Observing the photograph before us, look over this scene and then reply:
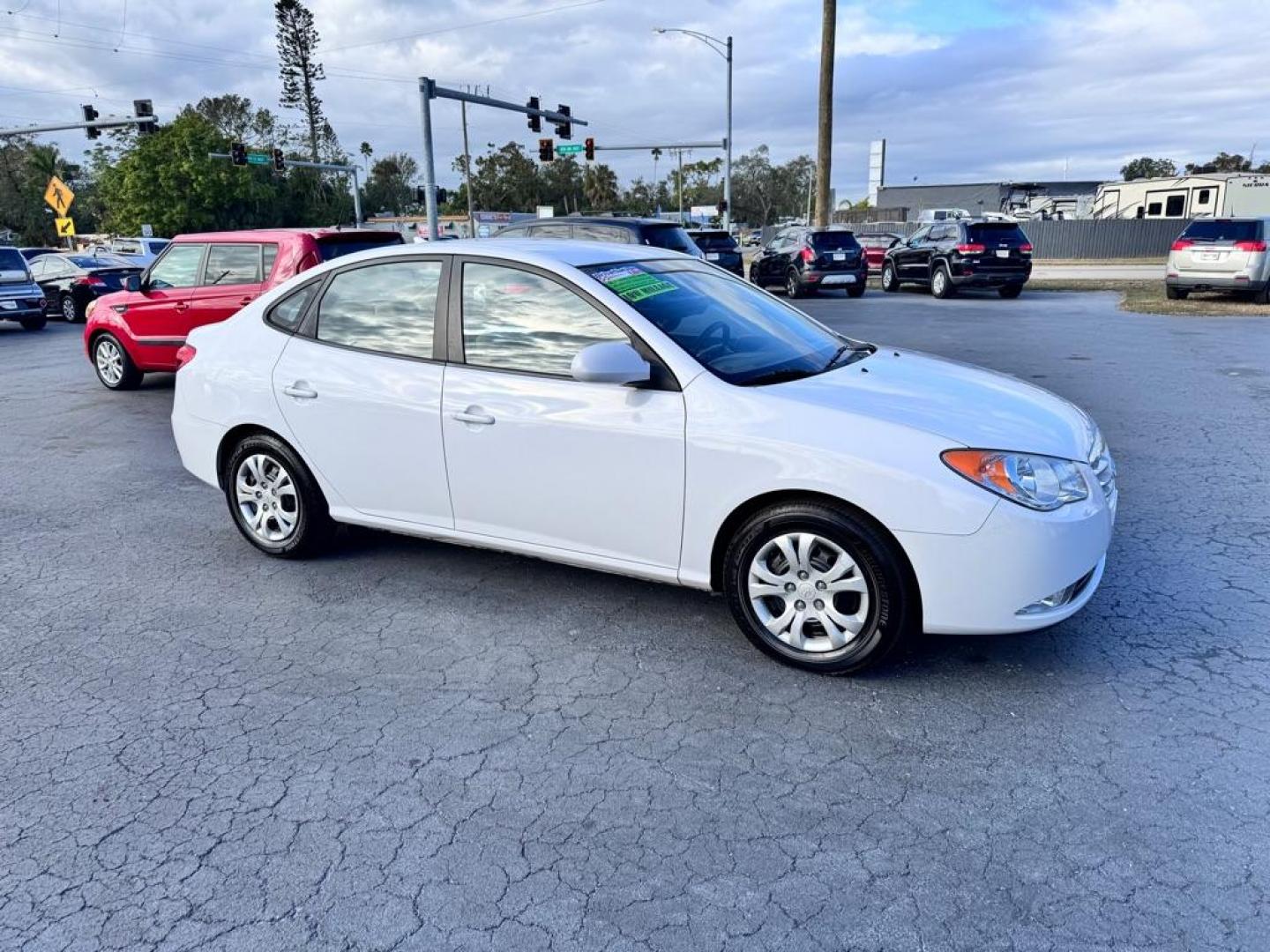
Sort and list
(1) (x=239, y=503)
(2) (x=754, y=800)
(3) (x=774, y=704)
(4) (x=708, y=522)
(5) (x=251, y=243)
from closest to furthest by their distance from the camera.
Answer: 1. (2) (x=754, y=800)
2. (3) (x=774, y=704)
3. (4) (x=708, y=522)
4. (1) (x=239, y=503)
5. (5) (x=251, y=243)

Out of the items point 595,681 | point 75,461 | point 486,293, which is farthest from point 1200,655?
point 75,461

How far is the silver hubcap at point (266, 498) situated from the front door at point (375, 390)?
33 cm

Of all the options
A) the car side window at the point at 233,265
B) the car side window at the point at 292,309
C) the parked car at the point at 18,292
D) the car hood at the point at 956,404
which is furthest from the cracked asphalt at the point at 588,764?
the parked car at the point at 18,292

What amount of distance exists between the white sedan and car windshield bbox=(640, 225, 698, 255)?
8907 mm

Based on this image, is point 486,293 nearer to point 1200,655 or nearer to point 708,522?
point 708,522

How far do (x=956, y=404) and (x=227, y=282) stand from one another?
26.7 ft

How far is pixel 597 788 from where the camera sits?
9.58ft

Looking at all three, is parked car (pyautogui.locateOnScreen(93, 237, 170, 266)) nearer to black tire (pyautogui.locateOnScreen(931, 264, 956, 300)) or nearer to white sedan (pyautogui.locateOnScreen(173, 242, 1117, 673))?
white sedan (pyautogui.locateOnScreen(173, 242, 1117, 673))

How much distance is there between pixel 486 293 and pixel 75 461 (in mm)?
4998

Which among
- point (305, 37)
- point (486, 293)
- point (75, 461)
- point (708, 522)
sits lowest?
point (75, 461)

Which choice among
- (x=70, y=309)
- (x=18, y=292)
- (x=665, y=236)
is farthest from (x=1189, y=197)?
(x=18, y=292)

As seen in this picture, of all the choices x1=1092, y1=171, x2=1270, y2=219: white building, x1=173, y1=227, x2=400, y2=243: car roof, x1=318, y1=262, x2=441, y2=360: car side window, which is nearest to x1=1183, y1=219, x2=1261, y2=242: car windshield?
x1=173, y1=227, x2=400, y2=243: car roof

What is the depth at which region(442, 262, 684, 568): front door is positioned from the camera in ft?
12.1

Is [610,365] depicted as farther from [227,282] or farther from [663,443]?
[227,282]
